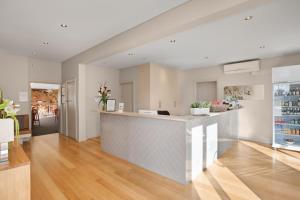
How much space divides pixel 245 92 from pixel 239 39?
2.40 metres

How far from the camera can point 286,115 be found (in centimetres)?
405

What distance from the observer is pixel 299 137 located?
3.97m

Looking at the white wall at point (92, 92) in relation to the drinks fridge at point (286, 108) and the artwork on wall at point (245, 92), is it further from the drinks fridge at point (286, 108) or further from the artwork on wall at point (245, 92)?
the drinks fridge at point (286, 108)

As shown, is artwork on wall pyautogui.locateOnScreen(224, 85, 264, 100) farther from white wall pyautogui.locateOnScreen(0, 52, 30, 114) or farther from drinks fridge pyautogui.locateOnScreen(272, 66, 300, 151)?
white wall pyautogui.locateOnScreen(0, 52, 30, 114)

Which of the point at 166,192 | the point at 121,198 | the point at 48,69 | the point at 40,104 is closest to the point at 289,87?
the point at 166,192

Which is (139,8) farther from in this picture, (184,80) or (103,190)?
(184,80)

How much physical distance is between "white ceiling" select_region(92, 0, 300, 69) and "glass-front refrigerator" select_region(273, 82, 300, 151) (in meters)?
0.97

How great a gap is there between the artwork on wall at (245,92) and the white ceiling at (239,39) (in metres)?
0.93

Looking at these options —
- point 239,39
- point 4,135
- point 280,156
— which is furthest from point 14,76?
point 280,156

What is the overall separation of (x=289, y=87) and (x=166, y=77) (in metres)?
3.46

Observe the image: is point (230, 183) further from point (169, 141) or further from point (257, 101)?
point (257, 101)

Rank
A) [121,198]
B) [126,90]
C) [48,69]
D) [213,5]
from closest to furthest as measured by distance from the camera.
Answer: [213,5] → [121,198] → [48,69] → [126,90]

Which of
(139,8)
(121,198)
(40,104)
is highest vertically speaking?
(139,8)

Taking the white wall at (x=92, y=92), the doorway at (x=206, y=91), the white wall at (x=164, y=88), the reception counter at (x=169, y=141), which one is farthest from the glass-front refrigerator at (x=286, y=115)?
the white wall at (x=92, y=92)
